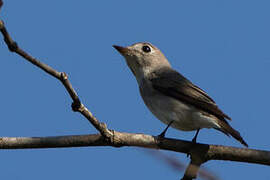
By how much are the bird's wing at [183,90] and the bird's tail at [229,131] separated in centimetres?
15

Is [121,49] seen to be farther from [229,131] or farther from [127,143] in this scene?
[127,143]

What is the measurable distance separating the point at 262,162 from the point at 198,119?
1.99 m

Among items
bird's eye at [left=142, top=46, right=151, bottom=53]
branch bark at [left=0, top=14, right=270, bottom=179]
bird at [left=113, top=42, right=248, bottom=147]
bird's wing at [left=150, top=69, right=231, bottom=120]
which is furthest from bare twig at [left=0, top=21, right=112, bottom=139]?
bird's eye at [left=142, top=46, right=151, bottom=53]

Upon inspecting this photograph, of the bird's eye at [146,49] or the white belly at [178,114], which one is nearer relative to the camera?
the white belly at [178,114]

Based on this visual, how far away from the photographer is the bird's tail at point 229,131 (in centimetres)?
541

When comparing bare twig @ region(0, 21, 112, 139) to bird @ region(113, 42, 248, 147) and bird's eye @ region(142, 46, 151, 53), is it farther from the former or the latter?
bird's eye @ region(142, 46, 151, 53)

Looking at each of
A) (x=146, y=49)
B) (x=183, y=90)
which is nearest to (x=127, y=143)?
(x=183, y=90)

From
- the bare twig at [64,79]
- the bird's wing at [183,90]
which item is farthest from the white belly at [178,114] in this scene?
the bare twig at [64,79]

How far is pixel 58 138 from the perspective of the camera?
4.34 metres

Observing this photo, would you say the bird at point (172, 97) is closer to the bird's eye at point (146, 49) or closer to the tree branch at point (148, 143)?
the bird's eye at point (146, 49)

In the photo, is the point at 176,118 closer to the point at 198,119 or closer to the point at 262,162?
the point at 198,119

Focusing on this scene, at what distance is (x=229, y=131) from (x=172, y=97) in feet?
4.76

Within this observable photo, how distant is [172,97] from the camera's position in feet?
22.4

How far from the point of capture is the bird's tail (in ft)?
17.7
